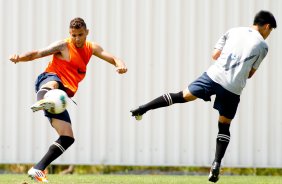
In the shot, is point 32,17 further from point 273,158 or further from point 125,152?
point 273,158

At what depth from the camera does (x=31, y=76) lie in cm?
1279

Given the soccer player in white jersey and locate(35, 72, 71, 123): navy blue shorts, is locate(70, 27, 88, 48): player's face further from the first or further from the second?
the soccer player in white jersey

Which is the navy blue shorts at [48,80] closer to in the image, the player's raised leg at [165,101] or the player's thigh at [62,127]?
the player's thigh at [62,127]

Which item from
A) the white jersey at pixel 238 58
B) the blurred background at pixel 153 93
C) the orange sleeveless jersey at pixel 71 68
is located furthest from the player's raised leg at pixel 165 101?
the blurred background at pixel 153 93

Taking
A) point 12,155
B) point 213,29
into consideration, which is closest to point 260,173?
point 213,29

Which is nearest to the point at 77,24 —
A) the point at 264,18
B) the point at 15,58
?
the point at 15,58

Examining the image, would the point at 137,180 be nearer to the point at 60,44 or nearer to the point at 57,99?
the point at 60,44

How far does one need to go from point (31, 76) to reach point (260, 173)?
3.37 m

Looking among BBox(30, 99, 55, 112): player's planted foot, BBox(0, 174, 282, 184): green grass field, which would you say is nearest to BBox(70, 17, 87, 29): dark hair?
BBox(30, 99, 55, 112): player's planted foot

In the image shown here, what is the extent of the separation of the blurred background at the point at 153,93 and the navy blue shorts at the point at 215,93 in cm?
286

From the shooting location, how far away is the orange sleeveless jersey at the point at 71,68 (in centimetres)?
973

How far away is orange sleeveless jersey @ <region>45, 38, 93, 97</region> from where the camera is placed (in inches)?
383

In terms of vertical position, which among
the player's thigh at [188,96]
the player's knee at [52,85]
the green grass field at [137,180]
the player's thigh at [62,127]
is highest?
the player's knee at [52,85]

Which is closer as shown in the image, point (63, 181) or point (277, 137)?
point (63, 181)
